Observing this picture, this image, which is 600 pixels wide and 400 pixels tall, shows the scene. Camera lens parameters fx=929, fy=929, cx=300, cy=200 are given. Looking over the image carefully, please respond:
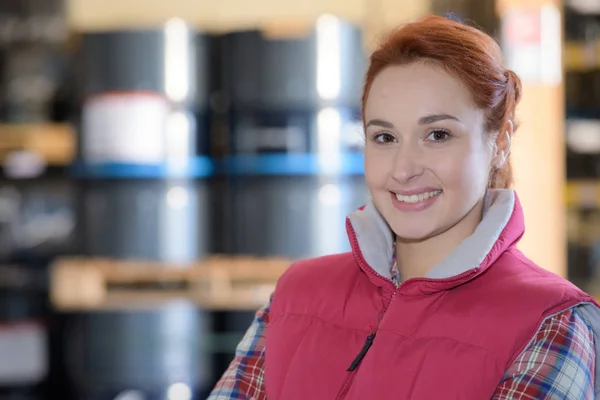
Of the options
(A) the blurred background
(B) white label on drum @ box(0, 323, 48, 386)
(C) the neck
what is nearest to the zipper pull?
(C) the neck

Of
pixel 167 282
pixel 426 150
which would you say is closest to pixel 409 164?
pixel 426 150

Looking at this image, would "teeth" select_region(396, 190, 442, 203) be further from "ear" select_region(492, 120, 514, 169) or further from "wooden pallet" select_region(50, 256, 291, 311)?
"wooden pallet" select_region(50, 256, 291, 311)

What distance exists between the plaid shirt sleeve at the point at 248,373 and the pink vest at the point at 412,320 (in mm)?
45

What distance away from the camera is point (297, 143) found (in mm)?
4023

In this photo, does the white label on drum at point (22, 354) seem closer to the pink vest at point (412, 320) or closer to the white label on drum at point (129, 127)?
the white label on drum at point (129, 127)

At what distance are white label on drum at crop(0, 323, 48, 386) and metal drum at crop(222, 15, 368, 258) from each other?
1080 mm

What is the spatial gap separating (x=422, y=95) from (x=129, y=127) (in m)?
2.60

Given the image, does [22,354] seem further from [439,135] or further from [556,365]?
[556,365]

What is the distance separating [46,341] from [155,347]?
0.69 meters

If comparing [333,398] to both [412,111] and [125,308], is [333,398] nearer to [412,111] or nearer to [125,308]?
[412,111]

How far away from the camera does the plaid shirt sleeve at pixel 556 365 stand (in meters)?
1.36

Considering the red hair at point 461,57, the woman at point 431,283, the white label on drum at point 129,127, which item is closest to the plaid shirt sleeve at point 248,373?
the woman at point 431,283

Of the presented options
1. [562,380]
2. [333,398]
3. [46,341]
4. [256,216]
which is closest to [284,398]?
[333,398]

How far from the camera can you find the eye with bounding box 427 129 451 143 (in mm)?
1585
